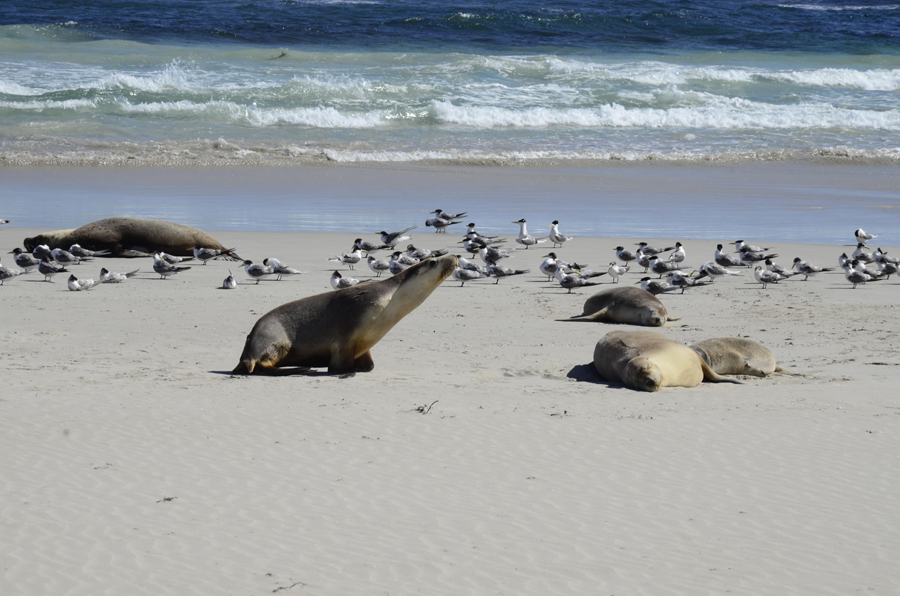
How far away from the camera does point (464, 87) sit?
117 feet

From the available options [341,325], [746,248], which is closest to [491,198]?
[746,248]

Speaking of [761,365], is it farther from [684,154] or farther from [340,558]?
[684,154]

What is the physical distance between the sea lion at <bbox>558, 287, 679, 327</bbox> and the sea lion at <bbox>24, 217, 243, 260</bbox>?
6229 millimetres

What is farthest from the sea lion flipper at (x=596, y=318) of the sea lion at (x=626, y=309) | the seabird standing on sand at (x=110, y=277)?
the seabird standing on sand at (x=110, y=277)

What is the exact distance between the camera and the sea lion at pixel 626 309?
10.5m

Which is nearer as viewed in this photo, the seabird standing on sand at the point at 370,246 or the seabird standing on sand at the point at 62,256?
the seabird standing on sand at the point at 62,256

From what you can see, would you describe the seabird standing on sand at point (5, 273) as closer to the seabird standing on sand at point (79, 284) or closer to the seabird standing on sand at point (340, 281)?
the seabird standing on sand at point (79, 284)

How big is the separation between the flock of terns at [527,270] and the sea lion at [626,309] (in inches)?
52.4

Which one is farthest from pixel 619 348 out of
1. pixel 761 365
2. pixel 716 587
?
pixel 716 587

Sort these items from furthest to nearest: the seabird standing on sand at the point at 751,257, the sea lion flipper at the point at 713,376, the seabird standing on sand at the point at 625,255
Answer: the seabird standing on sand at the point at 625,255
the seabird standing on sand at the point at 751,257
the sea lion flipper at the point at 713,376

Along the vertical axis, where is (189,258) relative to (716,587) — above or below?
below

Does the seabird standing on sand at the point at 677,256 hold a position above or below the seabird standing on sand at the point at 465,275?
above

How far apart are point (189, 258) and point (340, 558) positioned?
34.0ft

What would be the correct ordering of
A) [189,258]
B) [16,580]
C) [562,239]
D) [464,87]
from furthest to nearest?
1. [464,87]
2. [562,239]
3. [189,258]
4. [16,580]
